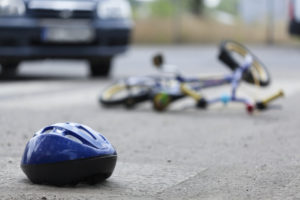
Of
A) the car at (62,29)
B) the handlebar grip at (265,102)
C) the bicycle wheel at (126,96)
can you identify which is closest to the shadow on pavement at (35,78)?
the car at (62,29)

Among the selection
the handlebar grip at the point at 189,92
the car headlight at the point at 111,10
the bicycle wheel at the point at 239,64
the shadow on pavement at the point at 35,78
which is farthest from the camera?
the shadow on pavement at the point at 35,78

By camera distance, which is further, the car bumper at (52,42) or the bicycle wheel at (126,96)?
the car bumper at (52,42)

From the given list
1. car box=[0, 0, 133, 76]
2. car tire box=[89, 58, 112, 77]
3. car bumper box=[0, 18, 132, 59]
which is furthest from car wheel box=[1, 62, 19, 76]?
car bumper box=[0, 18, 132, 59]

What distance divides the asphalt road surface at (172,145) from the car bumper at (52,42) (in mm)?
1046

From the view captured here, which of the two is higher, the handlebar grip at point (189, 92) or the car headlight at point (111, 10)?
the handlebar grip at point (189, 92)

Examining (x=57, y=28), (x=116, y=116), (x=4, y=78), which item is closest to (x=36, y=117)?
(x=116, y=116)

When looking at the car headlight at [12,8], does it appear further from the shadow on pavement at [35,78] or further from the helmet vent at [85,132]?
the helmet vent at [85,132]

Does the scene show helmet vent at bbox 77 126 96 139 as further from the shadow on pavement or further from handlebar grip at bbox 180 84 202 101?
the shadow on pavement

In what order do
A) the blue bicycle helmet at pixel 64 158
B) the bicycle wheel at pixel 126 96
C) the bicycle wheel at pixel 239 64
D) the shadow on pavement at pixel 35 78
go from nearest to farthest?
the blue bicycle helmet at pixel 64 158
the bicycle wheel at pixel 239 64
the bicycle wheel at pixel 126 96
the shadow on pavement at pixel 35 78

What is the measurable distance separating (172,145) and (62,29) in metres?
6.74

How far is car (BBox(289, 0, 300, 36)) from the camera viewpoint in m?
21.6

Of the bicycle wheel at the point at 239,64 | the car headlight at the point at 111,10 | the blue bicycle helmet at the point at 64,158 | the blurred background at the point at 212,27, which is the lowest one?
the blurred background at the point at 212,27

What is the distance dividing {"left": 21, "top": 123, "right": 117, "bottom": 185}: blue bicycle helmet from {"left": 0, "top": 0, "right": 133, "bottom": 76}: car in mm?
8112

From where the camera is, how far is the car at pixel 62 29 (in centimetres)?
1255
